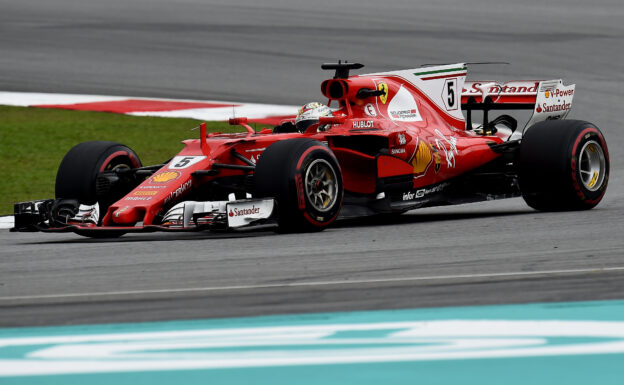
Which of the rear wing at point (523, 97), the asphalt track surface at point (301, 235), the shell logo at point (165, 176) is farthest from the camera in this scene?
the rear wing at point (523, 97)

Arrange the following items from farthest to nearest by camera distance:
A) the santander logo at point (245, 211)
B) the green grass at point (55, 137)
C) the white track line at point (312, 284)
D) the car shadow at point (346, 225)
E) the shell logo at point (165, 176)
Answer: the green grass at point (55, 137) < the car shadow at point (346, 225) < the shell logo at point (165, 176) < the santander logo at point (245, 211) < the white track line at point (312, 284)

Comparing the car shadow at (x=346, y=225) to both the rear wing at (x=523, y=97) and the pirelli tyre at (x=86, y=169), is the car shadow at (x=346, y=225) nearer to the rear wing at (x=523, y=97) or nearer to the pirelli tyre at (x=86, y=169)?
the pirelli tyre at (x=86, y=169)

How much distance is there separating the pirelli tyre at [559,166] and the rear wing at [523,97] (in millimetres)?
843

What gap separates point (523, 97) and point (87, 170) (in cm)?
437

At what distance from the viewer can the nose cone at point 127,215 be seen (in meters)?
9.23

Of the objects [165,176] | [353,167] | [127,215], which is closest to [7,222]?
[165,176]

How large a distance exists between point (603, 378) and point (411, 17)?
29.6 meters

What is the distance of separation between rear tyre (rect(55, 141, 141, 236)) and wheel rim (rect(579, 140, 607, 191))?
413cm

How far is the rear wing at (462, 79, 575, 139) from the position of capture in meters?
11.9

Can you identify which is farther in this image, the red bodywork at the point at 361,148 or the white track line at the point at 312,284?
the red bodywork at the point at 361,148

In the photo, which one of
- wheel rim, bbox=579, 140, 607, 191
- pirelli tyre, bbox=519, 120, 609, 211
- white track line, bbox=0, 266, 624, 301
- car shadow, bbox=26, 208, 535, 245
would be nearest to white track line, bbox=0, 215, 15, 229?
car shadow, bbox=26, 208, 535, 245

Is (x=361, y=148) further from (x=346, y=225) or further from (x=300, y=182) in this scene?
(x=300, y=182)

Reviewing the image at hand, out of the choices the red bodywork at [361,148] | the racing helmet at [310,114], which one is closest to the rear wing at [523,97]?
the red bodywork at [361,148]

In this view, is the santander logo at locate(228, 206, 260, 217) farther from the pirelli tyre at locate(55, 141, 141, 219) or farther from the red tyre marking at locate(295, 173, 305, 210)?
the pirelli tyre at locate(55, 141, 141, 219)
